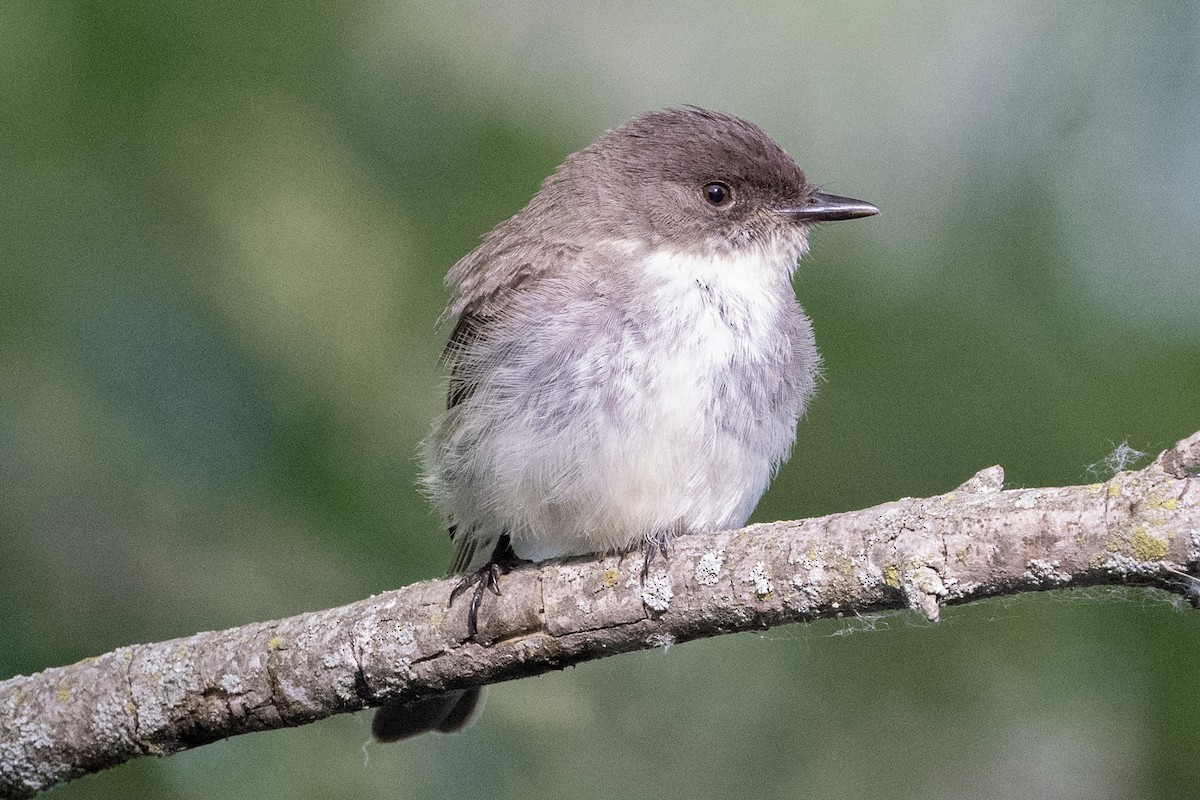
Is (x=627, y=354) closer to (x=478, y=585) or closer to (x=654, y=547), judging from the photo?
(x=654, y=547)

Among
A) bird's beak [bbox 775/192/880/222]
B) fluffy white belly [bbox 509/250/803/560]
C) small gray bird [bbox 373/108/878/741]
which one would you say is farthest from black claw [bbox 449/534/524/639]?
bird's beak [bbox 775/192/880/222]

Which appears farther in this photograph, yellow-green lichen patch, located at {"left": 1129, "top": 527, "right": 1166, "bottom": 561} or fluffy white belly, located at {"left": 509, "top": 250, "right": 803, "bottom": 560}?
fluffy white belly, located at {"left": 509, "top": 250, "right": 803, "bottom": 560}

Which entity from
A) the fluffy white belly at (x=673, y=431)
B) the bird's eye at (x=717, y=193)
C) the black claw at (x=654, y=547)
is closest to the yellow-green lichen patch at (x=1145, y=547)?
the black claw at (x=654, y=547)

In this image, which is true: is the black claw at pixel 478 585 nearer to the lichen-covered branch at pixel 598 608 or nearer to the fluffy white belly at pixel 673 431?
the lichen-covered branch at pixel 598 608

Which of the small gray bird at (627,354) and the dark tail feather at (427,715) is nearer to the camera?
the small gray bird at (627,354)

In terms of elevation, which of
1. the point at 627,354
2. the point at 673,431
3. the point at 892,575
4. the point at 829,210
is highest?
the point at 829,210

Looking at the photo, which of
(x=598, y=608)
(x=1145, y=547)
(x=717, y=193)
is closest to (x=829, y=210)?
(x=717, y=193)

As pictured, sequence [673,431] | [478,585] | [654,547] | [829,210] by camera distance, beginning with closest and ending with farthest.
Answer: [654,547] → [478,585] → [673,431] → [829,210]

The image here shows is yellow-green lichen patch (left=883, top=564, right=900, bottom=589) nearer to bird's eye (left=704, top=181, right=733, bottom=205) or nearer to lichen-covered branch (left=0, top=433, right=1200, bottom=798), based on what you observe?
lichen-covered branch (left=0, top=433, right=1200, bottom=798)
